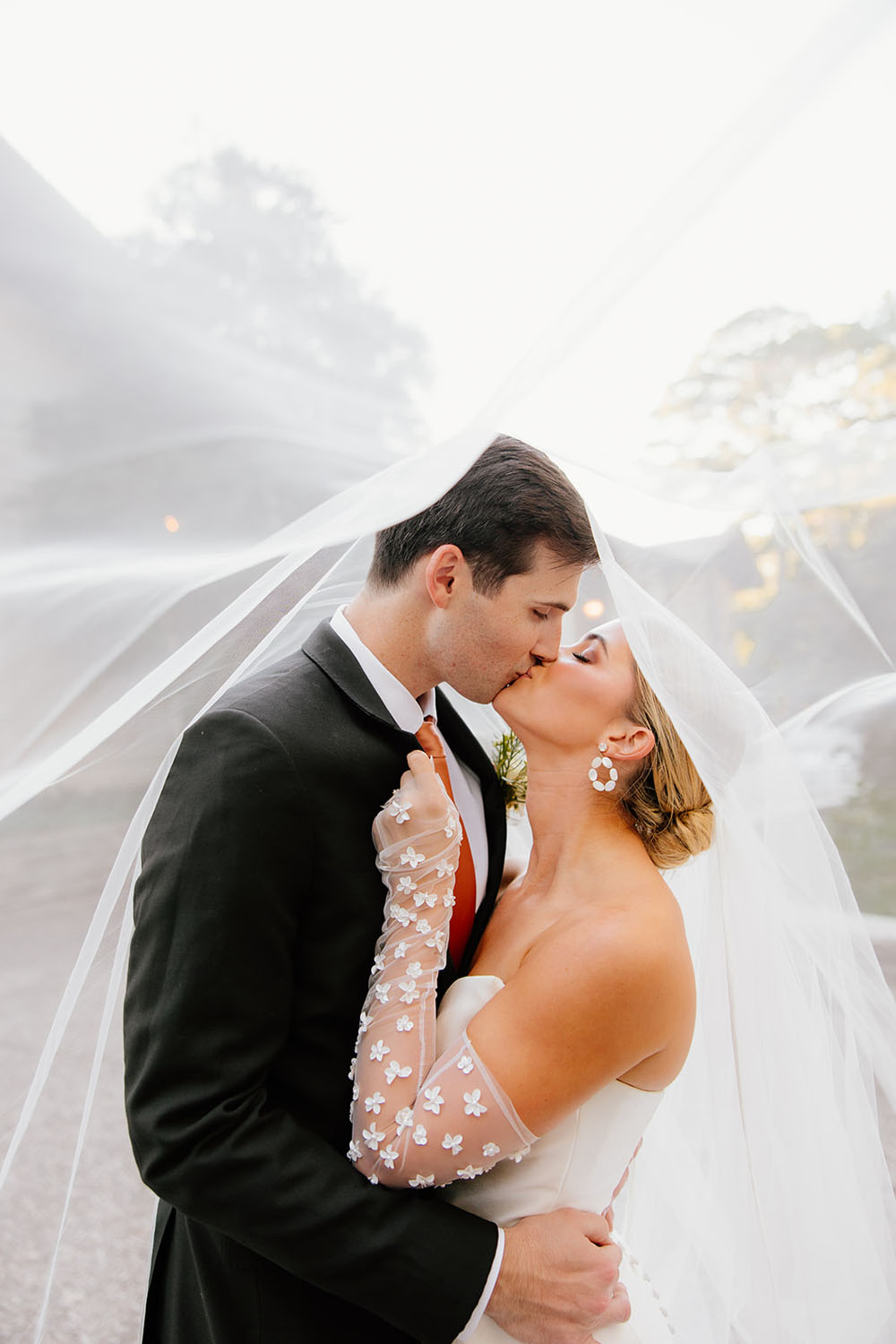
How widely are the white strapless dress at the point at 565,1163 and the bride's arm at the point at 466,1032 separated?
134 millimetres

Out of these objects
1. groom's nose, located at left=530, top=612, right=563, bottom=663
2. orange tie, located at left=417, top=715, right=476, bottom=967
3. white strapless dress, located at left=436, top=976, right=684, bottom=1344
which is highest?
groom's nose, located at left=530, top=612, right=563, bottom=663

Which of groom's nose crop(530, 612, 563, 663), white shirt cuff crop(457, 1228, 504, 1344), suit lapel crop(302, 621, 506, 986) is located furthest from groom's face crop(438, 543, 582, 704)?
white shirt cuff crop(457, 1228, 504, 1344)

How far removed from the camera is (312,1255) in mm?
1530

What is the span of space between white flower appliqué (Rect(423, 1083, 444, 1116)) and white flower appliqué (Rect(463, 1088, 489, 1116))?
0.04 metres

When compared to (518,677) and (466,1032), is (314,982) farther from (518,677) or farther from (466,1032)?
(518,677)

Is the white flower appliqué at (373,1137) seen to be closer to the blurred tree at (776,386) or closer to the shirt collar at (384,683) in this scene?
the shirt collar at (384,683)

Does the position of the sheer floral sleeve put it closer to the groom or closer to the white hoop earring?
the groom

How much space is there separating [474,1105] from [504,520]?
3.66 feet

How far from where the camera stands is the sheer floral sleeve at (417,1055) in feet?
5.33

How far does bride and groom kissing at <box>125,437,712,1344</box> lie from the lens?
1.53m

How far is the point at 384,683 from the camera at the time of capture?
6.32ft

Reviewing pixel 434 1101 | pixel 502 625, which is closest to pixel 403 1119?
pixel 434 1101

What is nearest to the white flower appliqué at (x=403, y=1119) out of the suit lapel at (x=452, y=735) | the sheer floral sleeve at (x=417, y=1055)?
the sheer floral sleeve at (x=417, y=1055)

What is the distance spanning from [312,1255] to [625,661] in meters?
1.31
